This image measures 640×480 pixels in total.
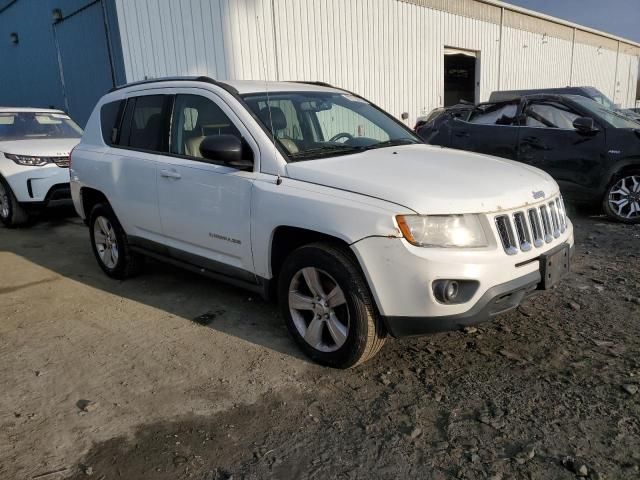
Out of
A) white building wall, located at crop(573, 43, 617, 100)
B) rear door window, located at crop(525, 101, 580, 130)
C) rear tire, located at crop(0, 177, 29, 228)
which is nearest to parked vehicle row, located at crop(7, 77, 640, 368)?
rear tire, located at crop(0, 177, 29, 228)

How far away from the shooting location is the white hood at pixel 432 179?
2.73 metres

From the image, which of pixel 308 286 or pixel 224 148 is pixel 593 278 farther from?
pixel 224 148

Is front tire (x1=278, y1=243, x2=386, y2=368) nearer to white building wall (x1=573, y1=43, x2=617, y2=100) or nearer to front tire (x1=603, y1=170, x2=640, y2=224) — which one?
front tire (x1=603, y1=170, x2=640, y2=224)

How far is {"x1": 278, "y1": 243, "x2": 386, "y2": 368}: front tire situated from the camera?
9.43ft

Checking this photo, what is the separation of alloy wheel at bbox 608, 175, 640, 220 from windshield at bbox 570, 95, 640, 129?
753 millimetres

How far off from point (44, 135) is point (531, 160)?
288 inches

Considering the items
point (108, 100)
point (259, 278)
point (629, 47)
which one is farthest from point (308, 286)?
point (629, 47)

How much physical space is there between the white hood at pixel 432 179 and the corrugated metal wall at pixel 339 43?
2825 mm

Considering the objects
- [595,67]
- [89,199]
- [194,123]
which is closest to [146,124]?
[194,123]

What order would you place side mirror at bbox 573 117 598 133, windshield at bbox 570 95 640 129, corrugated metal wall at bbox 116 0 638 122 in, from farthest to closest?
corrugated metal wall at bbox 116 0 638 122 < windshield at bbox 570 95 640 129 < side mirror at bbox 573 117 598 133

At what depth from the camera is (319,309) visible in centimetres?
313

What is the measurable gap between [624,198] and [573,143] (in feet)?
3.00

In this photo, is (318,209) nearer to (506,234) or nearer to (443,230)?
(443,230)

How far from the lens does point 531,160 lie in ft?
23.0
